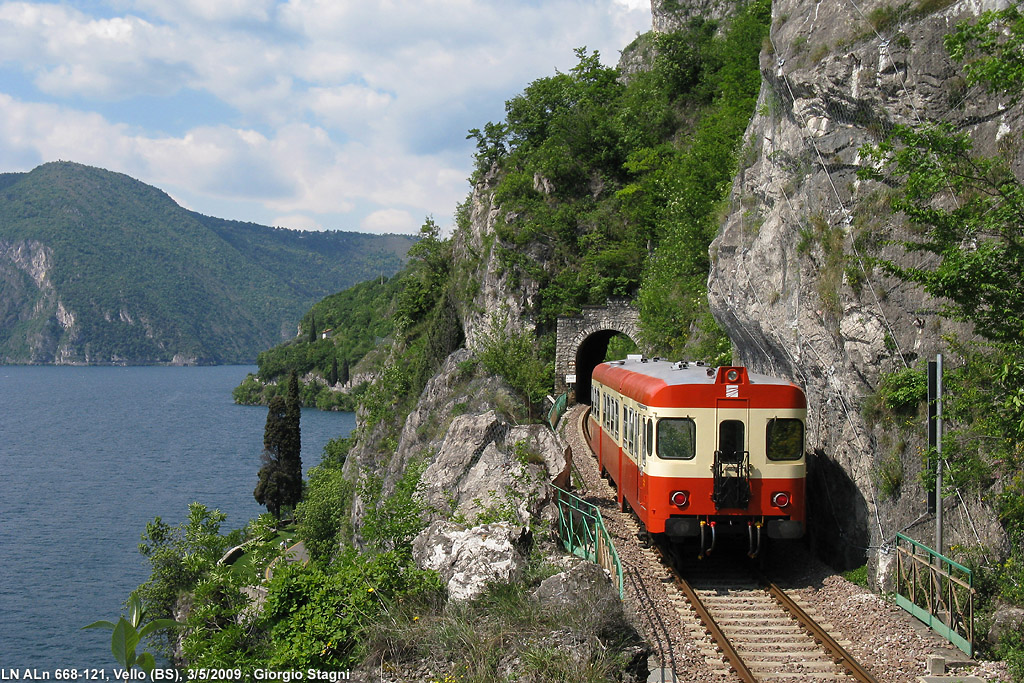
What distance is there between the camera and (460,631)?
9648 millimetres

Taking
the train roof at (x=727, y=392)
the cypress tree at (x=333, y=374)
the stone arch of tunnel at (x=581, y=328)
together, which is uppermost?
the stone arch of tunnel at (x=581, y=328)

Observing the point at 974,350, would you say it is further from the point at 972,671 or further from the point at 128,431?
the point at 128,431

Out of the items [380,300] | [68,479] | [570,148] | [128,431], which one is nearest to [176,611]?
[570,148]

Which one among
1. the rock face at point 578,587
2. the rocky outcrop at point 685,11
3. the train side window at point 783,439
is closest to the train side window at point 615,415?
the train side window at point 783,439

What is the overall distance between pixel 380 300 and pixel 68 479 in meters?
96.0

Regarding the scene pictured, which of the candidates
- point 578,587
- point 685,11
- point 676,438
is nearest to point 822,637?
point 578,587

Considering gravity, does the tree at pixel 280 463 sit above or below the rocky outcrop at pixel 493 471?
below

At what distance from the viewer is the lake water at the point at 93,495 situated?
138 feet

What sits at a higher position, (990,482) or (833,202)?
(833,202)

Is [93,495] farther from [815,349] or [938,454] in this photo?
[938,454]

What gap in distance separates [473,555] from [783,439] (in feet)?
17.0

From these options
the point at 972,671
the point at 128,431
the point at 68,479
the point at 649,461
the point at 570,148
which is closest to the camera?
the point at 972,671

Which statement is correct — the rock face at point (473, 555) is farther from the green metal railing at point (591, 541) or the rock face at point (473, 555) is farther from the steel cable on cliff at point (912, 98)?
the steel cable on cliff at point (912, 98)

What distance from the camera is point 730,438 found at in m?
12.4
